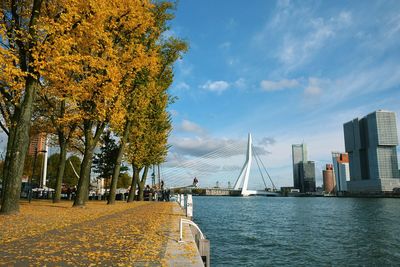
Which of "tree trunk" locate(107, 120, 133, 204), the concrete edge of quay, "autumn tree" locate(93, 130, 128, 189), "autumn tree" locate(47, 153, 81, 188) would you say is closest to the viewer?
the concrete edge of quay

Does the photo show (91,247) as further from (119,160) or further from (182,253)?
(119,160)

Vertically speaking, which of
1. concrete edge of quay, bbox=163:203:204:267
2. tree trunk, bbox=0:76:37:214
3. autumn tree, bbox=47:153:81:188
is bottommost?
concrete edge of quay, bbox=163:203:204:267

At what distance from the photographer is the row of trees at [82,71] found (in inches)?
A: 645

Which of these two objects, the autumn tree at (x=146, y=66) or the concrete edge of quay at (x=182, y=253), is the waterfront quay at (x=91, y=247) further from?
the autumn tree at (x=146, y=66)

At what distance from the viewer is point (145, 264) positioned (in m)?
7.54

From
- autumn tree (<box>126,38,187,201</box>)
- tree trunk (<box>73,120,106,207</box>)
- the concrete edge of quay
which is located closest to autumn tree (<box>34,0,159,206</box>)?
tree trunk (<box>73,120,106,207</box>)

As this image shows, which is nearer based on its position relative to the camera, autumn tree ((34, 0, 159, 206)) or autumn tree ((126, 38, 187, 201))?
autumn tree ((34, 0, 159, 206))

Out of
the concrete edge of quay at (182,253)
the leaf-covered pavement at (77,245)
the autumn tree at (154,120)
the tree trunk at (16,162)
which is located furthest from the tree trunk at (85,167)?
the concrete edge of quay at (182,253)

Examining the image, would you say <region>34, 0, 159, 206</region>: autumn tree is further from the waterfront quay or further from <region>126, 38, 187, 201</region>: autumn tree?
the waterfront quay

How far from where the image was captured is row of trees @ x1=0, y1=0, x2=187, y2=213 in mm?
16391

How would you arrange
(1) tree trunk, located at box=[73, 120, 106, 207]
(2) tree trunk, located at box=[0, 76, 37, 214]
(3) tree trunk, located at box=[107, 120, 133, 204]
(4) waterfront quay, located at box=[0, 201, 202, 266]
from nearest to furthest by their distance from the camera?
(4) waterfront quay, located at box=[0, 201, 202, 266]
(2) tree trunk, located at box=[0, 76, 37, 214]
(1) tree trunk, located at box=[73, 120, 106, 207]
(3) tree trunk, located at box=[107, 120, 133, 204]

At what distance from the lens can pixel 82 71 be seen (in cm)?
2159

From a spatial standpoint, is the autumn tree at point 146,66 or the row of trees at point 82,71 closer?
the row of trees at point 82,71

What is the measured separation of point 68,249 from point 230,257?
11917mm
